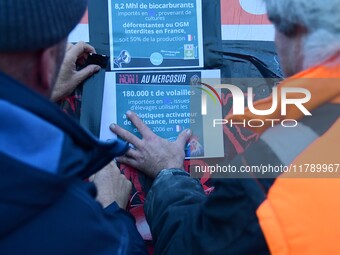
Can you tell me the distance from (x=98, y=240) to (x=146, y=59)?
2.61 ft

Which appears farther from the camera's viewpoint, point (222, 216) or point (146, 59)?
point (146, 59)

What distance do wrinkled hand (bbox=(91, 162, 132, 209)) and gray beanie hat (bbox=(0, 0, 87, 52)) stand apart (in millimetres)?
717

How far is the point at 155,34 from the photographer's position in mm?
1622

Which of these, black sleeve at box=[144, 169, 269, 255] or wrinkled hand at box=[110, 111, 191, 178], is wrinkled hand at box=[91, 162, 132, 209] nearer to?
wrinkled hand at box=[110, 111, 191, 178]

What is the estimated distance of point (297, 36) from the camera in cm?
120

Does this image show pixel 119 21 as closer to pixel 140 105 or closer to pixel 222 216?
pixel 140 105

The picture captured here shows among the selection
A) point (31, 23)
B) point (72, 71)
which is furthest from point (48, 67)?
point (72, 71)

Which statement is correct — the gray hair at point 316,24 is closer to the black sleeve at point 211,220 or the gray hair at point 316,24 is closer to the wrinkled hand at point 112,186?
the black sleeve at point 211,220

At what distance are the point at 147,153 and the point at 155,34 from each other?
0.37 m

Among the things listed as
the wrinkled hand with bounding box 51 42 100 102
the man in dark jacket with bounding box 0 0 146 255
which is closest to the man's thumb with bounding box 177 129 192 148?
the wrinkled hand with bounding box 51 42 100 102

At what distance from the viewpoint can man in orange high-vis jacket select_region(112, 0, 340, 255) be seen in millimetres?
1054

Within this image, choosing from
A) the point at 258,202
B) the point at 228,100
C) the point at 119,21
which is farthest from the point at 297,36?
the point at 119,21

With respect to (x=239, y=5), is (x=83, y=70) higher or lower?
lower

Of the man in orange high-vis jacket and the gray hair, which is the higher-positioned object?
the gray hair
